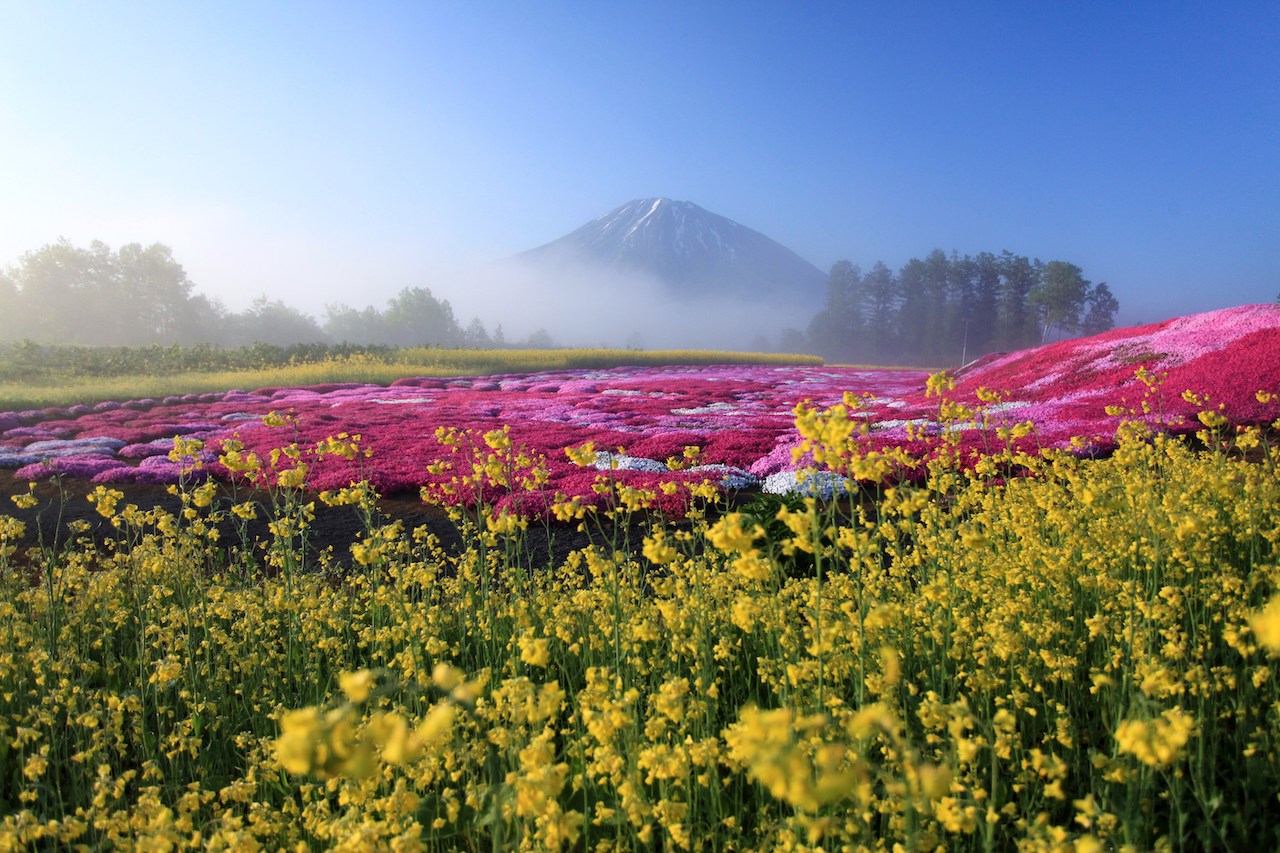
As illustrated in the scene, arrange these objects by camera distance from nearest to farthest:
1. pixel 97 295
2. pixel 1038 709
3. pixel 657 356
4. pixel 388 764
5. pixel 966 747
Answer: pixel 966 747 < pixel 388 764 < pixel 1038 709 < pixel 657 356 < pixel 97 295

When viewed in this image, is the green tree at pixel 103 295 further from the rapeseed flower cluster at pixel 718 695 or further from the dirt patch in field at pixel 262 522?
the rapeseed flower cluster at pixel 718 695

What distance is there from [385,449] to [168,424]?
6857 mm

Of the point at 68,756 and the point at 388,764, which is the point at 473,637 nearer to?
the point at 388,764

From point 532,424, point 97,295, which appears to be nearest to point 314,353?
point 532,424

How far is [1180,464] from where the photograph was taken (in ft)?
18.7

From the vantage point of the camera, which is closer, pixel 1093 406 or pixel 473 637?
pixel 473 637

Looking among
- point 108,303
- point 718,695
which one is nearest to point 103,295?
point 108,303

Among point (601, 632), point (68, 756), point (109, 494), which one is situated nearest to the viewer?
point (68, 756)

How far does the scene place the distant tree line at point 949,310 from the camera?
80250 mm

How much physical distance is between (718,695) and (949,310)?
3924 inches

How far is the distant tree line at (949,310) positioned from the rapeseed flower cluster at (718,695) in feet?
282

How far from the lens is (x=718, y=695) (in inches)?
145

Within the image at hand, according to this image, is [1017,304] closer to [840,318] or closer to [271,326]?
[840,318]

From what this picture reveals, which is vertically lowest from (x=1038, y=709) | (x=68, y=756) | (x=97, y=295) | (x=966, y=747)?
(x=68, y=756)
